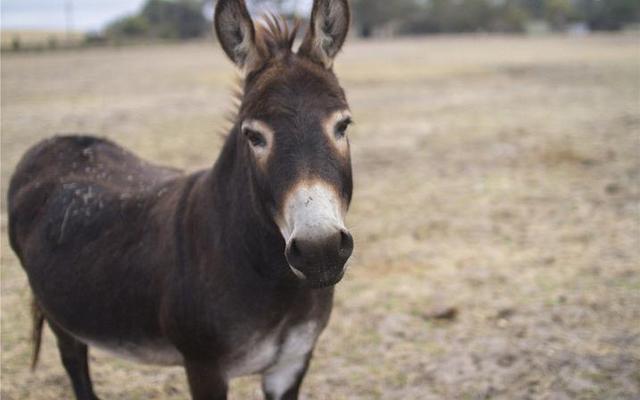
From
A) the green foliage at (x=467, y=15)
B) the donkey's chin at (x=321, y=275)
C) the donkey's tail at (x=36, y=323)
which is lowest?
the green foliage at (x=467, y=15)

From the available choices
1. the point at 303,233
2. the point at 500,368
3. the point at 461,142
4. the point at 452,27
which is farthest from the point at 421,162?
the point at 452,27

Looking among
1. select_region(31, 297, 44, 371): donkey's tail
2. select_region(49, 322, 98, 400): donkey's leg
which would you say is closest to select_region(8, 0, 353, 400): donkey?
select_region(49, 322, 98, 400): donkey's leg

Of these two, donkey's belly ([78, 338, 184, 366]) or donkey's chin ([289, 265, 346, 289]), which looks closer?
donkey's chin ([289, 265, 346, 289])

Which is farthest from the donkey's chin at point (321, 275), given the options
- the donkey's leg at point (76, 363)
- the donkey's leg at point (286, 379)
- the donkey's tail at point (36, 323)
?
the donkey's tail at point (36, 323)

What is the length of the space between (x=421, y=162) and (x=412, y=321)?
5.37 meters

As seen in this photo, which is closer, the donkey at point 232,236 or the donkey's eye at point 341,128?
the donkey at point 232,236

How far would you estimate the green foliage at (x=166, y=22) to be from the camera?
64438mm

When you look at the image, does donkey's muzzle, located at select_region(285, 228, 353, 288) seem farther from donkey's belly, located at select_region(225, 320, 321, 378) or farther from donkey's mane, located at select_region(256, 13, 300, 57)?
donkey's mane, located at select_region(256, 13, 300, 57)

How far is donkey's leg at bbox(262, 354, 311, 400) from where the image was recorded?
3036mm

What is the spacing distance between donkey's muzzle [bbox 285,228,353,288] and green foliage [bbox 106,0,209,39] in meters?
65.1

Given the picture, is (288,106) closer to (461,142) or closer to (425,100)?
(461,142)

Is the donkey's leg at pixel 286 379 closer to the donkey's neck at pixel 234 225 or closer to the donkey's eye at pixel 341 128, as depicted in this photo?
the donkey's neck at pixel 234 225

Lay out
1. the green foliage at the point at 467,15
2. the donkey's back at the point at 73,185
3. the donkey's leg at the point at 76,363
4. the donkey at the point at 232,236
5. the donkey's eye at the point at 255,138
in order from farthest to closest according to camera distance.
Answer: the green foliage at the point at 467,15, the donkey's leg at the point at 76,363, the donkey's back at the point at 73,185, the donkey's eye at the point at 255,138, the donkey at the point at 232,236

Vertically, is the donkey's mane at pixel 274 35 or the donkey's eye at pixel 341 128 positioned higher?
the donkey's mane at pixel 274 35
